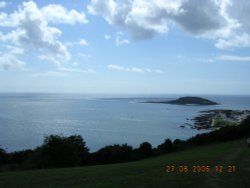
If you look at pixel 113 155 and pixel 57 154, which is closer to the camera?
pixel 57 154

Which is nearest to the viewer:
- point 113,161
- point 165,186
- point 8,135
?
point 165,186

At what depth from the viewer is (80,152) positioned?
32.2 meters

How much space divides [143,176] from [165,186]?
91.0 inches

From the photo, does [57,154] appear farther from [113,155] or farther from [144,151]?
[144,151]

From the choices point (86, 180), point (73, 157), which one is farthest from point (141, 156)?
point (86, 180)

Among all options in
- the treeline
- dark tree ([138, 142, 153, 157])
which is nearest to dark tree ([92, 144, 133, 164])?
the treeline

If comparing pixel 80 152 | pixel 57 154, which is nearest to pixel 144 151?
pixel 80 152

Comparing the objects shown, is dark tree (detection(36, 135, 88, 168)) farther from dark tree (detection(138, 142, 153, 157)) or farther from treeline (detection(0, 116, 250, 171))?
dark tree (detection(138, 142, 153, 157))

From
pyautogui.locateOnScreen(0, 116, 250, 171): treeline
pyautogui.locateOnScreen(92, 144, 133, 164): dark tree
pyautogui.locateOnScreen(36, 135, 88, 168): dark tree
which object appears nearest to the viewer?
pyautogui.locateOnScreen(36, 135, 88, 168): dark tree

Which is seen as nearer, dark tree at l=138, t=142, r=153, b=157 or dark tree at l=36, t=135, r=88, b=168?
dark tree at l=36, t=135, r=88, b=168

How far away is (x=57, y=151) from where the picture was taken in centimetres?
2670

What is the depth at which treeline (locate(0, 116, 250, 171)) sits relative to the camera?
26.7 meters

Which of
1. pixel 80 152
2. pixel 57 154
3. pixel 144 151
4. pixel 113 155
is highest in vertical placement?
pixel 57 154

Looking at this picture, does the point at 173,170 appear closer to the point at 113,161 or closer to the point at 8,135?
the point at 113,161
